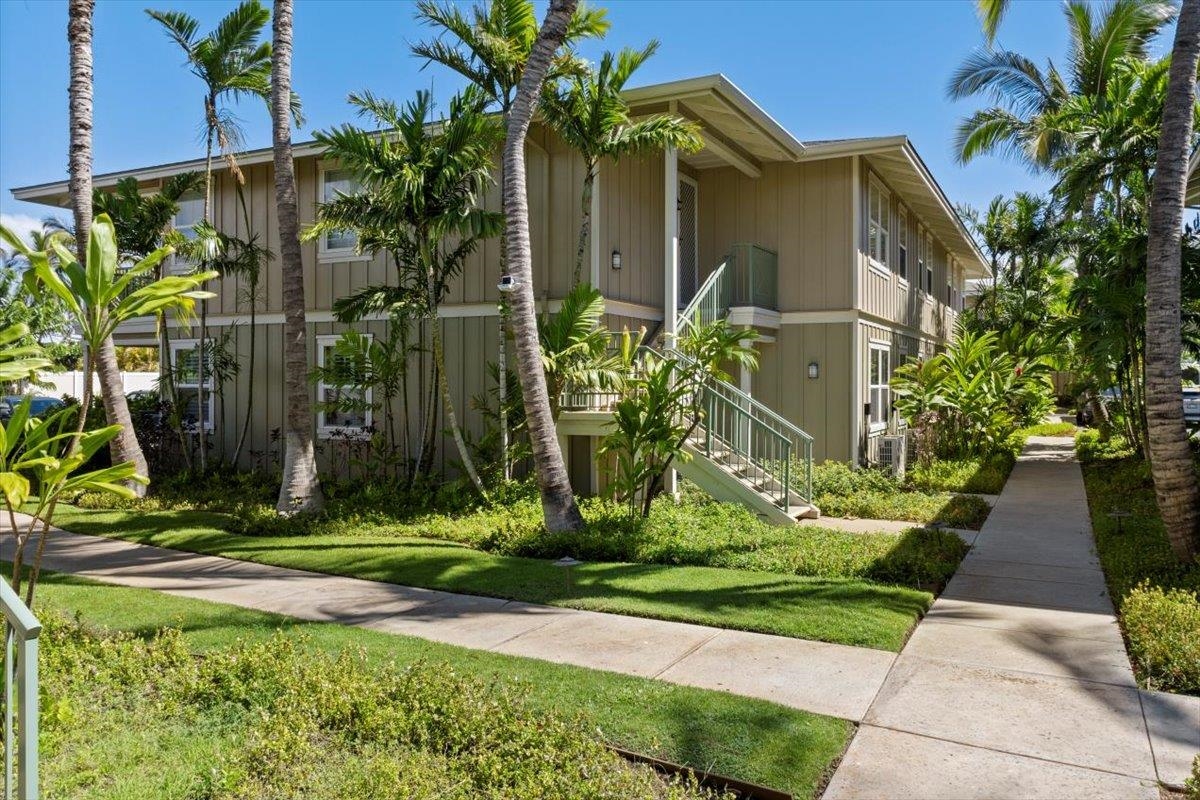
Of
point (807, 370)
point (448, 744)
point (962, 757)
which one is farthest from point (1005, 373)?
point (448, 744)

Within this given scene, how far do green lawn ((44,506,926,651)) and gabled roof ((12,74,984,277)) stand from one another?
5.68 metres

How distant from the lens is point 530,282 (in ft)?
27.9

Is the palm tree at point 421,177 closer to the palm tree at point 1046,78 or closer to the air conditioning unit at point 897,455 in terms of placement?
the air conditioning unit at point 897,455

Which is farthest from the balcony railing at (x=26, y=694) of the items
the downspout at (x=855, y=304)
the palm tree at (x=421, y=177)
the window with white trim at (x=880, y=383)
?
the window with white trim at (x=880, y=383)

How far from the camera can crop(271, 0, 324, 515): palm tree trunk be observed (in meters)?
10.2

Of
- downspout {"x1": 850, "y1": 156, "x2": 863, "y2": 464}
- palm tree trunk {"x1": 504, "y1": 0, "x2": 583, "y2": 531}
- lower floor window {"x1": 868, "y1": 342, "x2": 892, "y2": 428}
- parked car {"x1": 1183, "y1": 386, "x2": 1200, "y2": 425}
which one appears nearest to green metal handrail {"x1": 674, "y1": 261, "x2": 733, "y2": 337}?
downspout {"x1": 850, "y1": 156, "x2": 863, "y2": 464}

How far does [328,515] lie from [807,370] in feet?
26.3

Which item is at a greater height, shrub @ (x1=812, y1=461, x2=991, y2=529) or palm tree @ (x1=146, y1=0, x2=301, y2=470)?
palm tree @ (x1=146, y1=0, x2=301, y2=470)

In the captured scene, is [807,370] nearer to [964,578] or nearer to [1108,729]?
[964,578]

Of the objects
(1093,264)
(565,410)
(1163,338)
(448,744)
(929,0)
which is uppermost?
(929,0)

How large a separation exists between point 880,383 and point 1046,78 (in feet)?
30.5

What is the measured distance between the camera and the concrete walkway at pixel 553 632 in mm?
4914

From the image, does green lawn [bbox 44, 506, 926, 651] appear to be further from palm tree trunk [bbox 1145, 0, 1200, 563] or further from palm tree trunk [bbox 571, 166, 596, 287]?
palm tree trunk [bbox 571, 166, 596, 287]

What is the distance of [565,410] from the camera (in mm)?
11086
